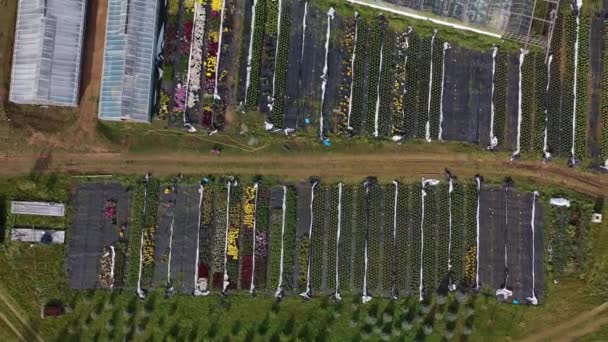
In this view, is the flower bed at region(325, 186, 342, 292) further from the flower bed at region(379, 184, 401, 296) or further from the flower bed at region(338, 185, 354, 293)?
the flower bed at region(379, 184, 401, 296)

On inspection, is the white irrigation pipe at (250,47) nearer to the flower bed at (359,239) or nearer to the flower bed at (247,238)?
the flower bed at (247,238)

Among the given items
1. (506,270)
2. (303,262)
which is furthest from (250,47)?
(506,270)

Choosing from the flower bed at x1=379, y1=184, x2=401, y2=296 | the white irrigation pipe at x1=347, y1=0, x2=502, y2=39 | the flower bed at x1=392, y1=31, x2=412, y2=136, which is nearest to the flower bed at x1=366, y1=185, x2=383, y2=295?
the flower bed at x1=379, y1=184, x2=401, y2=296

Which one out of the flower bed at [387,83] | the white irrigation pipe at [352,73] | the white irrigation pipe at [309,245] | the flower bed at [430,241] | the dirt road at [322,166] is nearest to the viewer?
the white irrigation pipe at [309,245]

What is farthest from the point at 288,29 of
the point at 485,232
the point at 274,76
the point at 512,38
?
the point at 485,232

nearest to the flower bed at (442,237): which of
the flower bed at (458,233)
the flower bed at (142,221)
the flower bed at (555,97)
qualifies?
the flower bed at (458,233)
